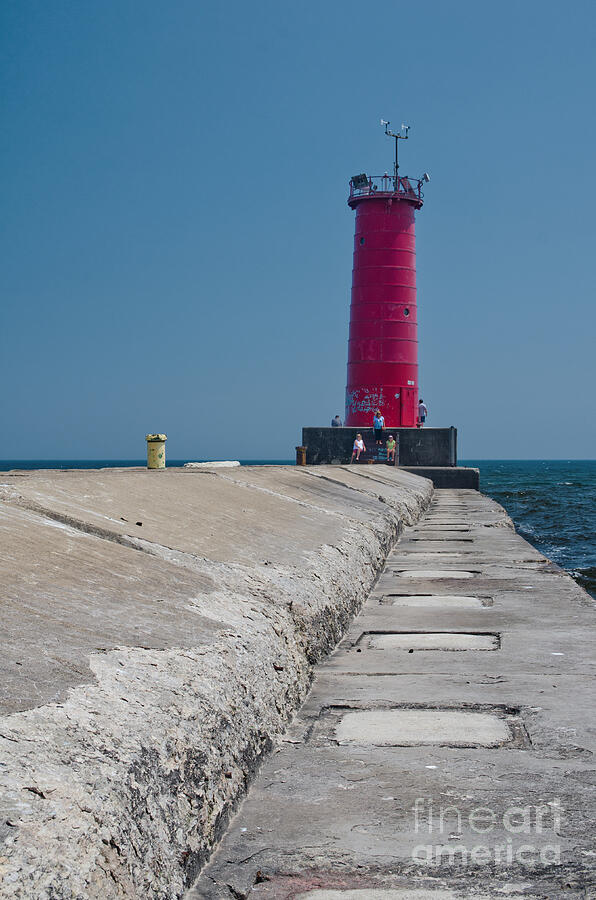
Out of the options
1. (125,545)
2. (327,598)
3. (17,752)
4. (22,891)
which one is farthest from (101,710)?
(327,598)

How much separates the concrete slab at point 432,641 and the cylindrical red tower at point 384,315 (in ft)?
72.3

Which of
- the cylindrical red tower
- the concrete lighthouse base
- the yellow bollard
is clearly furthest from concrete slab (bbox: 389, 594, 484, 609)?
the cylindrical red tower

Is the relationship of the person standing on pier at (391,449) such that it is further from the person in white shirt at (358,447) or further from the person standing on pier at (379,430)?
the person in white shirt at (358,447)

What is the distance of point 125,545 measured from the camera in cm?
335

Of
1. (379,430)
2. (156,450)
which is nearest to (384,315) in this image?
Answer: (379,430)

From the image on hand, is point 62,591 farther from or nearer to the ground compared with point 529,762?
farther from the ground

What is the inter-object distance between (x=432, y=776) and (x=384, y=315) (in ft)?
79.4

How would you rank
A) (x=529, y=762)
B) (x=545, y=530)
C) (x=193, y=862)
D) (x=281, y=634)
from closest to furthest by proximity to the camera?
(x=193, y=862)
(x=529, y=762)
(x=281, y=634)
(x=545, y=530)

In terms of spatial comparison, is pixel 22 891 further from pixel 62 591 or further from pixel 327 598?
pixel 327 598

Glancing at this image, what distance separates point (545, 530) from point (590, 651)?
16523 mm

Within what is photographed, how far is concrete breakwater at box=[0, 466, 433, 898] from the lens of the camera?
1.48 m

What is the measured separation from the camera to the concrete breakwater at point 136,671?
1483mm

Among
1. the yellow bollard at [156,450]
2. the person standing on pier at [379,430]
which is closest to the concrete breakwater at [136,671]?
the yellow bollard at [156,450]

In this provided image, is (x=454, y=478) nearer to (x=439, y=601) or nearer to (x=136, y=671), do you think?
(x=439, y=601)
